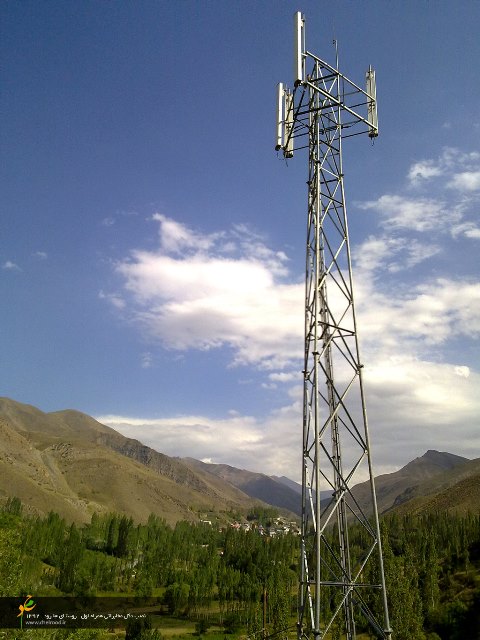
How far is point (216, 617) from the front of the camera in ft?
230

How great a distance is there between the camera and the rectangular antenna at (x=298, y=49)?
11.0 meters

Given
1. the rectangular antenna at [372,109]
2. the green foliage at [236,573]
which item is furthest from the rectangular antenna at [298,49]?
the green foliage at [236,573]

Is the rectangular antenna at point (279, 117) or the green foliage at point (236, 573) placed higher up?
the rectangular antenna at point (279, 117)

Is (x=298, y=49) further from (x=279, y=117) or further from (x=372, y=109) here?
(x=372, y=109)

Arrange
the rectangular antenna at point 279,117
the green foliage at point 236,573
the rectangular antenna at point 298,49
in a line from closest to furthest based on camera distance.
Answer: the rectangular antenna at point 298,49, the rectangular antenna at point 279,117, the green foliage at point 236,573

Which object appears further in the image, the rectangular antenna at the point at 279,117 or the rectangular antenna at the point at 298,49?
the rectangular antenna at the point at 279,117

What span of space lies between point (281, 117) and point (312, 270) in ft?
14.6

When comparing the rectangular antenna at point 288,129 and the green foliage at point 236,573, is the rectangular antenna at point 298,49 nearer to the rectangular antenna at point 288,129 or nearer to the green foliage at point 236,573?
the rectangular antenna at point 288,129

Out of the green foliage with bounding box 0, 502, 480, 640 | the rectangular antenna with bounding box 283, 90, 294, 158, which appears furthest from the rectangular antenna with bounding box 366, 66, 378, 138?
the green foliage with bounding box 0, 502, 480, 640

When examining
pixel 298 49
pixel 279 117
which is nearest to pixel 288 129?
pixel 279 117

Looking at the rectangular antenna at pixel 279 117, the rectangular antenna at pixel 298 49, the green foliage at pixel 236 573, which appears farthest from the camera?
the green foliage at pixel 236 573

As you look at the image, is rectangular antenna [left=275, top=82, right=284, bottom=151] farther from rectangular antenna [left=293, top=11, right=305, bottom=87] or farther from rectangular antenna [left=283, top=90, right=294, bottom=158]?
rectangular antenna [left=293, top=11, right=305, bottom=87]

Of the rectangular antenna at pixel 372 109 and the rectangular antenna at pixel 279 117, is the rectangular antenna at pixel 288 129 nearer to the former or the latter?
the rectangular antenna at pixel 279 117

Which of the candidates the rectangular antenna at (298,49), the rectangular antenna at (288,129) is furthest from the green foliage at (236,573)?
the rectangular antenna at (298,49)
